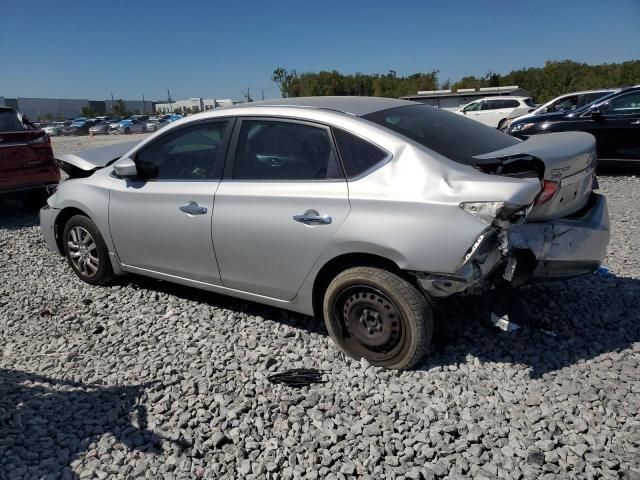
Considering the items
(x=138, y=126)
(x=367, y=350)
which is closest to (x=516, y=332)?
(x=367, y=350)

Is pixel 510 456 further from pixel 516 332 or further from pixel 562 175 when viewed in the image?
pixel 562 175

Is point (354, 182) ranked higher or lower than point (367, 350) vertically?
higher

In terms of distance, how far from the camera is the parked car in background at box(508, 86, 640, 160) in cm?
920

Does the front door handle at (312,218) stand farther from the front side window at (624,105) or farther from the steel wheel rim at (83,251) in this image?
the front side window at (624,105)

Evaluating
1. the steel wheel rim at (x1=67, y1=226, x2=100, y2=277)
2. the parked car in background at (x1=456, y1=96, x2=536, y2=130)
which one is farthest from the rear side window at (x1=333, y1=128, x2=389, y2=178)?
the parked car in background at (x1=456, y1=96, x2=536, y2=130)

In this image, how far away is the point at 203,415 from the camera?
2879 mm

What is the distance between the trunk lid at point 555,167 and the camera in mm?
2902

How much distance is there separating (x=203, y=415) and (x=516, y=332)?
2.16 m

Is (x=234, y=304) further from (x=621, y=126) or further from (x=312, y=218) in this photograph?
(x=621, y=126)

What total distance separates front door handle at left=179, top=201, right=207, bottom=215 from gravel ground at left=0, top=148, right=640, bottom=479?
892 millimetres

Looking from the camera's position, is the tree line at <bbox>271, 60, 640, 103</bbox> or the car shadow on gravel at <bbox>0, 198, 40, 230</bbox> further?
the tree line at <bbox>271, 60, 640, 103</bbox>

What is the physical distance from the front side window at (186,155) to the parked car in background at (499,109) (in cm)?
→ 2086

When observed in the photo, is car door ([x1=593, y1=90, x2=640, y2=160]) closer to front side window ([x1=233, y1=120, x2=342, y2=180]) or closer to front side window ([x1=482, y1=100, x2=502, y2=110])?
front side window ([x1=233, y1=120, x2=342, y2=180])

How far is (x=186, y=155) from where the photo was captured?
4.05 meters
